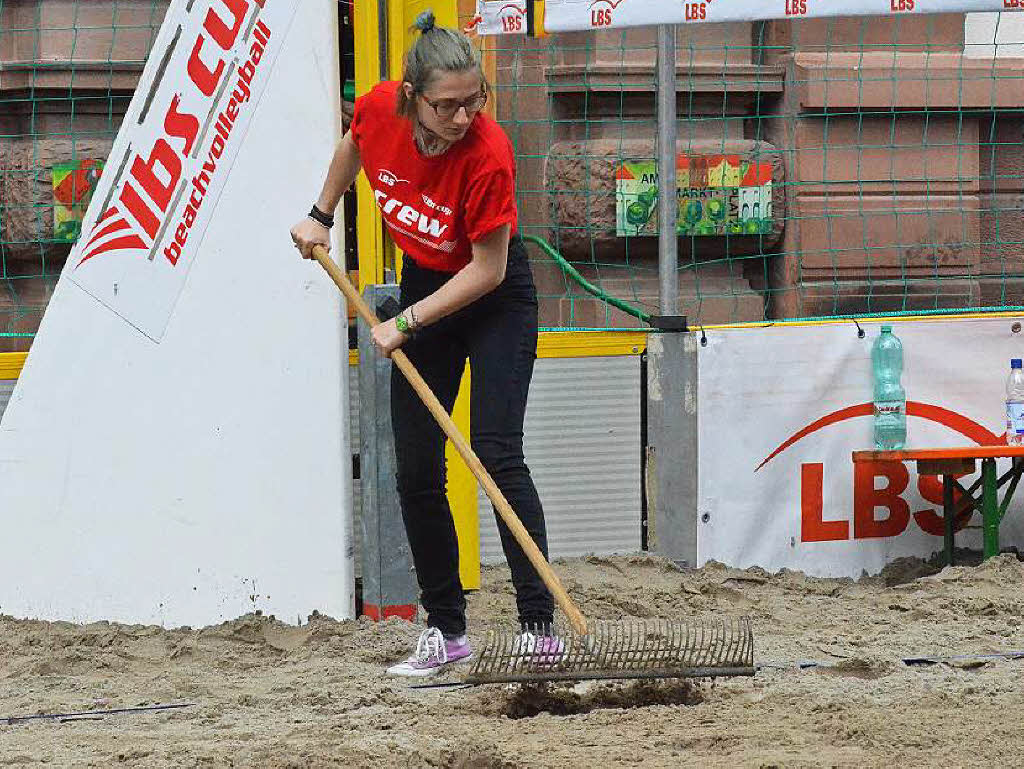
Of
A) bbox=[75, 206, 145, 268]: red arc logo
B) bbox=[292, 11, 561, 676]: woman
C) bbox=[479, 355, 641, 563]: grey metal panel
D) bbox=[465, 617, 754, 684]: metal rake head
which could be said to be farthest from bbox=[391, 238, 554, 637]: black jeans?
bbox=[479, 355, 641, 563]: grey metal panel

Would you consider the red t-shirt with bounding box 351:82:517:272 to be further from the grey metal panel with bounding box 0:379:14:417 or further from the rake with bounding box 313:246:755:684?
the grey metal panel with bounding box 0:379:14:417

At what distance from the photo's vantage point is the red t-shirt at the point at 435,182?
154 inches

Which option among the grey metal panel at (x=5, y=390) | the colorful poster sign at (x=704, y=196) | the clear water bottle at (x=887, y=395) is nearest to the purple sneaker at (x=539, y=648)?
the grey metal panel at (x=5, y=390)

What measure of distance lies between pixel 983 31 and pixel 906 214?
1.05 m

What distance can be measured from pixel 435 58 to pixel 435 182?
363mm

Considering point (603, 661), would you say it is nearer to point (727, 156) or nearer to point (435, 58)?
point (435, 58)

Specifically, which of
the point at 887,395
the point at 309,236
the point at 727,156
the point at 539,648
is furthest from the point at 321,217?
the point at 727,156

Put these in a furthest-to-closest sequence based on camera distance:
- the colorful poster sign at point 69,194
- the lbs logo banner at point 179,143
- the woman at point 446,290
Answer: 1. the colorful poster sign at point 69,194
2. the lbs logo banner at point 179,143
3. the woman at point 446,290

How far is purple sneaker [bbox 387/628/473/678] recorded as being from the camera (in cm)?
430

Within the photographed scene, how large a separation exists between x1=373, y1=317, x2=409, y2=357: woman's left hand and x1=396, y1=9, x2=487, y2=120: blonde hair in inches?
23.4

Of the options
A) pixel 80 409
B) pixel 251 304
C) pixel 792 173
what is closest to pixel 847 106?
pixel 792 173

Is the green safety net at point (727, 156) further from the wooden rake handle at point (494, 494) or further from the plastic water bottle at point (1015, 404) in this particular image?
the wooden rake handle at point (494, 494)

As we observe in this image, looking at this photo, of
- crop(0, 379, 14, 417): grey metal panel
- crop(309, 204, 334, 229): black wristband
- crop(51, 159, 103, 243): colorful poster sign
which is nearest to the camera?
crop(309, 204, 334, 229): black wristband

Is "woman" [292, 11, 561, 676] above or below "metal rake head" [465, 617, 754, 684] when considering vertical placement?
above
